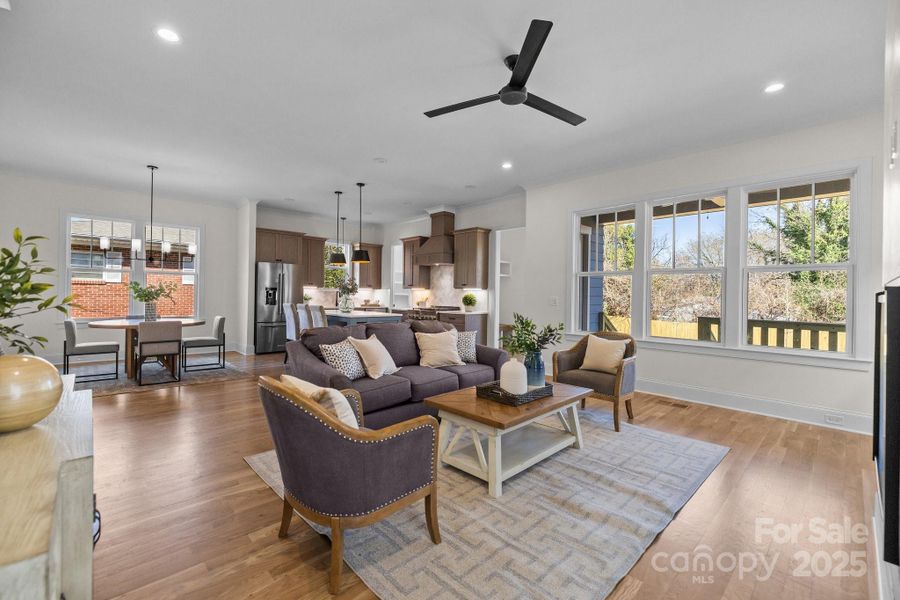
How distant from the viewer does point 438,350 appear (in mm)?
4250

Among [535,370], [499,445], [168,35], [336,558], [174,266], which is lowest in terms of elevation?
[336,558]

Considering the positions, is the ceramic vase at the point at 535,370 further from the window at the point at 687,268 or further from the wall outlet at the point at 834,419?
the wall outlet at the point at 834,419

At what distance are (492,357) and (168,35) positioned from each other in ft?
12.3

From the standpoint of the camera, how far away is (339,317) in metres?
6.49

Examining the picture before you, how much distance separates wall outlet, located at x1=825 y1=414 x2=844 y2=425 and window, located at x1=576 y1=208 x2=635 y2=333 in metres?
2.08

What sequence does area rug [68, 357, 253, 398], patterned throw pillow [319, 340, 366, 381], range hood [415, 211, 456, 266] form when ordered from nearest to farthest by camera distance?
patterned throw pillow [319, 340, 366, 381]
area rug [68, 357, 253, 398]
range hood [415, 211, 456, 266]

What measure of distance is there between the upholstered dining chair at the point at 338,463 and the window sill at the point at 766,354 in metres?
4.12

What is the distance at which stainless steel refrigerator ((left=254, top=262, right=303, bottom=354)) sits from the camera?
7.71 meters

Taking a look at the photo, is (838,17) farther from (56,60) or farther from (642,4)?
(56,60)

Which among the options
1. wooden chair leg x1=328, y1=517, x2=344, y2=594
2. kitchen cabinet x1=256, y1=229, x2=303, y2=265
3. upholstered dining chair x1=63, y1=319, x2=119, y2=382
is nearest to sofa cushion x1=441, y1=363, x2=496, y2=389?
wooden chair leg x1=328, y1=517, x2=344, y2=594

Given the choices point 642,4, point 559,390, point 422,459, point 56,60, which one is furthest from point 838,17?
point 56,60

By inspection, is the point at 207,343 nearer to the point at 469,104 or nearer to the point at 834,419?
the point at 469,104

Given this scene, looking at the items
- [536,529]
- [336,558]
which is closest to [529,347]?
[536,529]

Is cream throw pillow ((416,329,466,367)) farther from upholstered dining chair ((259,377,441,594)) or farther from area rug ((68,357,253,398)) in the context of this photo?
area rug ((68,357,253,398))
